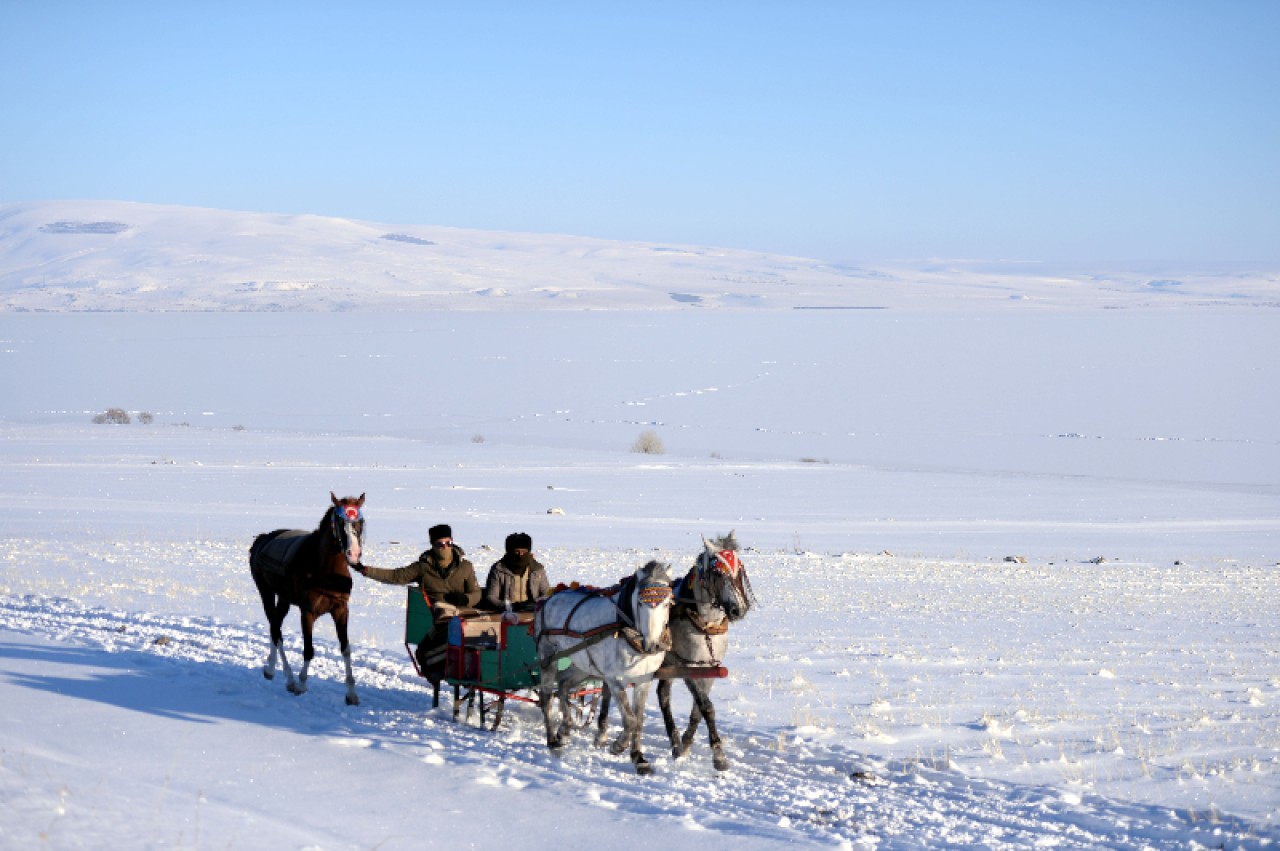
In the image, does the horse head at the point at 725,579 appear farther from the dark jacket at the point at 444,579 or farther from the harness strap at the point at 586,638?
the dark jacket at the point at 444,579

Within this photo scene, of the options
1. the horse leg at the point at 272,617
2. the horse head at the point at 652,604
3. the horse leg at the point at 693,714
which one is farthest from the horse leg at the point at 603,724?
the horse leg at the point at 272,617

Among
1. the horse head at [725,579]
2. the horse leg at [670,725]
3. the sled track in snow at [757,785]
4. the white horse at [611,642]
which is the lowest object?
Result: the sled track in snow at [757,785]

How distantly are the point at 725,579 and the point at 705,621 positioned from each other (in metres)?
0.58

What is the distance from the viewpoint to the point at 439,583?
12102 mm

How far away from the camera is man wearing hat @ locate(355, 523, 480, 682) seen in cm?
1179

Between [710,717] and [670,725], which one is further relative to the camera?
[670,725]

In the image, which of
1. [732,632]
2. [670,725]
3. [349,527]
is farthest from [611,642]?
[732,632]

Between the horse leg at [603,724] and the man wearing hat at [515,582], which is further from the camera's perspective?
the man wearing hat at [515,582]

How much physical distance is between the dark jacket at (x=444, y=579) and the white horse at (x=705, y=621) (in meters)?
2.28

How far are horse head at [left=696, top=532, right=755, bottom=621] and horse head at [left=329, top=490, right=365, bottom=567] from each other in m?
3.12

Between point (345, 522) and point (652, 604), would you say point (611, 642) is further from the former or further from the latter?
point (345, 522)

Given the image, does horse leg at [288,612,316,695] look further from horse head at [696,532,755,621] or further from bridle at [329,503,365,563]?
horse head at [696,532,755,621]

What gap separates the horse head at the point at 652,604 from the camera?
9656 mm

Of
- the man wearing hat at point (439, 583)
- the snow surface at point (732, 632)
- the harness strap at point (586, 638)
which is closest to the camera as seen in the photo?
the snow surface at point (732, 632)
